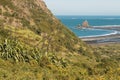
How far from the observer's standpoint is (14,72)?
132 feet

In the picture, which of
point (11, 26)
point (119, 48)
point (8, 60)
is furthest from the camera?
point (119, 48)

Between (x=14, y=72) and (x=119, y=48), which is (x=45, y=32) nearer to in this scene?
(x=14, y=72)

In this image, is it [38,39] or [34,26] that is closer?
[38,39]

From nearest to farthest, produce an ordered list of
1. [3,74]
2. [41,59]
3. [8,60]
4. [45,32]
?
[3,74]
[8,60]
[41,59]
[45,32]

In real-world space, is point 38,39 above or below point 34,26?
below

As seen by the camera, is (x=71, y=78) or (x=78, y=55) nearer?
(x=71, y=78)

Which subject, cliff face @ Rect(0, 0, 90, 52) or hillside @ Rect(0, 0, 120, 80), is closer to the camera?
hillside @ Rect(0, 0, 120, 80)

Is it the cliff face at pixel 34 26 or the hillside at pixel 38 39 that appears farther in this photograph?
the cliff face at pixel 34 26

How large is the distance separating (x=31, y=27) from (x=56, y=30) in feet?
29.9

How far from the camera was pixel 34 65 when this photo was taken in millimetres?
50625

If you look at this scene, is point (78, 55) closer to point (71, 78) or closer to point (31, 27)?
point (31, 27)

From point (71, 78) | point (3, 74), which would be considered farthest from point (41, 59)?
point (3, 74)

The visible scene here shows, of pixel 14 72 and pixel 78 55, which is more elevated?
pixel 14 72

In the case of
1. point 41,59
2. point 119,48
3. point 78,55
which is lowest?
point 119,48
